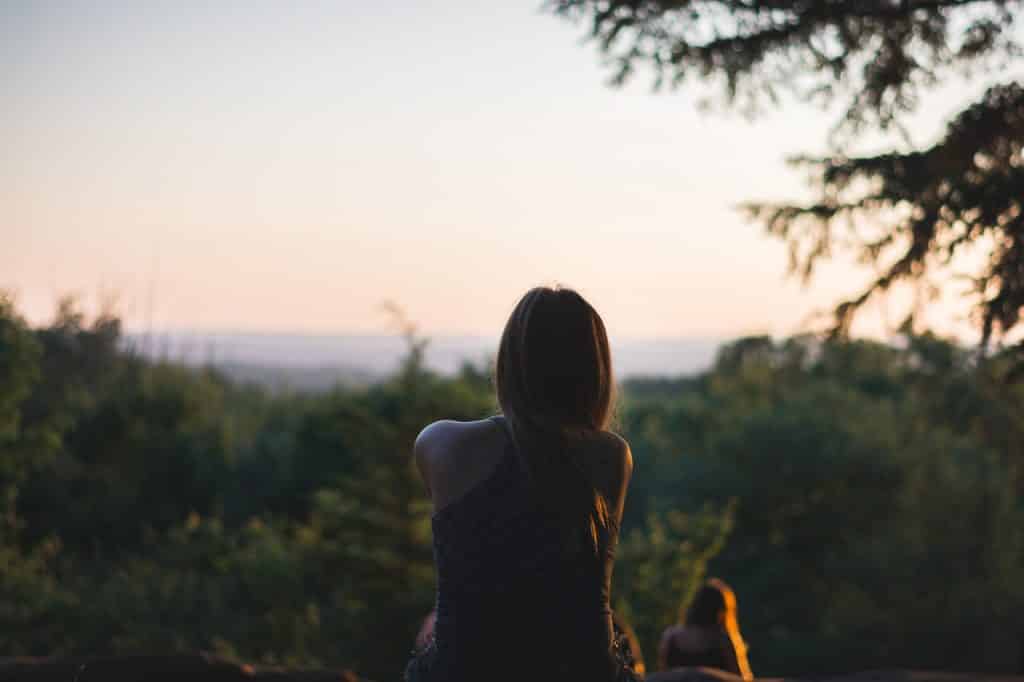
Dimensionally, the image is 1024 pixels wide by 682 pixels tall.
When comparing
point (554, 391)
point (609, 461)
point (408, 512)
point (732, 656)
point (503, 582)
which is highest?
point (554, 391)

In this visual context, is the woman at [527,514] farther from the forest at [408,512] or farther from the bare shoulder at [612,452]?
the forest at [408,512]

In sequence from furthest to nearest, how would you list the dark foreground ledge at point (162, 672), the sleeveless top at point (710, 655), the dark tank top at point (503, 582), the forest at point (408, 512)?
the forest at point (408, 512) < the sleeveless top at point (710, 655) < the dark foreground ledge at point (162, 672) < the dark tank top at point (503, 582)

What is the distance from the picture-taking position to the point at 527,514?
2414 mm

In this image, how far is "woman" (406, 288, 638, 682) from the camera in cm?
241

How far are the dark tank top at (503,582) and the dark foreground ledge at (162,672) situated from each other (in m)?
2.33

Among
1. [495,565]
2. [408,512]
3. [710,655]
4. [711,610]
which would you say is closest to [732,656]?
[710,655]

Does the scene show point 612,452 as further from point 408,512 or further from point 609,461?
point 408,512

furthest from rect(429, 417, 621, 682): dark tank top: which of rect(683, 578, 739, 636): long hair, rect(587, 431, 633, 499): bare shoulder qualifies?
rect(683, 578, 739, 636): long hair

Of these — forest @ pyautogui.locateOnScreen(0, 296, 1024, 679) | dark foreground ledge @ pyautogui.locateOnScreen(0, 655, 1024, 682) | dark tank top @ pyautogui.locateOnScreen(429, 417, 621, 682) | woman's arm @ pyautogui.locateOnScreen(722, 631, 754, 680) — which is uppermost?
dark tank top @ pyautogui.locateOnScreen(429, 417, 621, 682)

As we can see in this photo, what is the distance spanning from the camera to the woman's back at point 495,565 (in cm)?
241

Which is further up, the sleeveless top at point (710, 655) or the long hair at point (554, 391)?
the long hair at point (554, 391)

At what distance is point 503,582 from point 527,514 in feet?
0.49

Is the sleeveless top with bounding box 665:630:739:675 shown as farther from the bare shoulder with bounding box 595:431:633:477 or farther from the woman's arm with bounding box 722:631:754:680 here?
the bare shoulder with bounding box 595:431:633:477

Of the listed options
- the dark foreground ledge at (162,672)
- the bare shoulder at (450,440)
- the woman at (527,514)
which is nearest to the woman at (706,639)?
the dark foreground ledge at (162,672)
